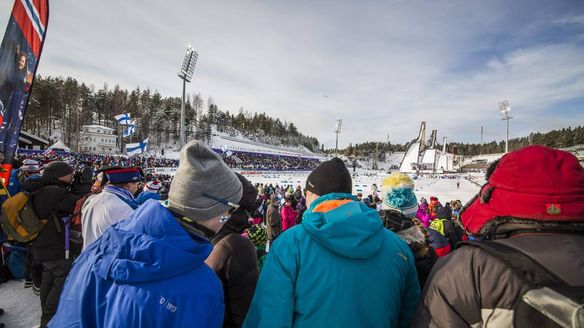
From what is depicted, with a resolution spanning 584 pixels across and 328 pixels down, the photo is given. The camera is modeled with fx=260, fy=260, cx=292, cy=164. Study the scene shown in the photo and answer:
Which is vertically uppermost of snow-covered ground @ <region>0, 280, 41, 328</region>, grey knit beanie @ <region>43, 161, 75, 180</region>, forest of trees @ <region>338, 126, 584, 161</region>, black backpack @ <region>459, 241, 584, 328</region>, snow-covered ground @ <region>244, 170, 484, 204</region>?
forest of trees @ <region>338, 126, 584, 161</region>

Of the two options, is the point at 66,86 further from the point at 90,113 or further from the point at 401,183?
the point at 401,183

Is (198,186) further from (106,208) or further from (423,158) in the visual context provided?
(423,158)

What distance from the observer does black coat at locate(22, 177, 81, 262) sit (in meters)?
3.26

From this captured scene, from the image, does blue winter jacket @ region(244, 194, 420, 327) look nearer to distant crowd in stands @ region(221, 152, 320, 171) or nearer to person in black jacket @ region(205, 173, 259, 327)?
person in black jacket @ region(205, 173, 259, 327)

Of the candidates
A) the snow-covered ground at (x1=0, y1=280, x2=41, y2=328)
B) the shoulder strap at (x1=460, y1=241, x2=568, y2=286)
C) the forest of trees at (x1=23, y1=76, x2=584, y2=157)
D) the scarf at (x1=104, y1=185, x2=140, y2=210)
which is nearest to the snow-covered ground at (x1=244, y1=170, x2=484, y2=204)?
the snow-covered ground at (x1=0, y1=280, x2=41, y2=328)

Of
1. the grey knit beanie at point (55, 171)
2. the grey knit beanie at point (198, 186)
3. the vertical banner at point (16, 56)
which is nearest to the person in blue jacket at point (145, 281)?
the grey knit beanie at point (198, 186)

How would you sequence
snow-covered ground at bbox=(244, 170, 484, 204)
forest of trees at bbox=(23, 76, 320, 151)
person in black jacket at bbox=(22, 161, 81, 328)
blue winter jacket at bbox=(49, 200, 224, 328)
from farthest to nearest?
1. forest of trees at bbox=(23, 76, 320, 151)
2. snow-covered ground at bbox=(244, 170, 484, 204)
3. person in black jacket at bbox=(22, 161, 81, 328)
4. blue winter jacket at bbox=(49, 200, 224, 328)

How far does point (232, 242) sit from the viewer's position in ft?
5.24

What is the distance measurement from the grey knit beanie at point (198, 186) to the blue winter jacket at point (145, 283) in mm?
173

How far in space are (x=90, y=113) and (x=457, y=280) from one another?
79098 millimetres

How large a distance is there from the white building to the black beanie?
207 feet

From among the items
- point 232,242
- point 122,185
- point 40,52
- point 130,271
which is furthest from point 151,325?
point 40,52

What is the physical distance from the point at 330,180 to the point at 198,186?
0.82m

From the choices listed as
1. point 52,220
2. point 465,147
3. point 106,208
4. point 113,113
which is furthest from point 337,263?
point 465,147
